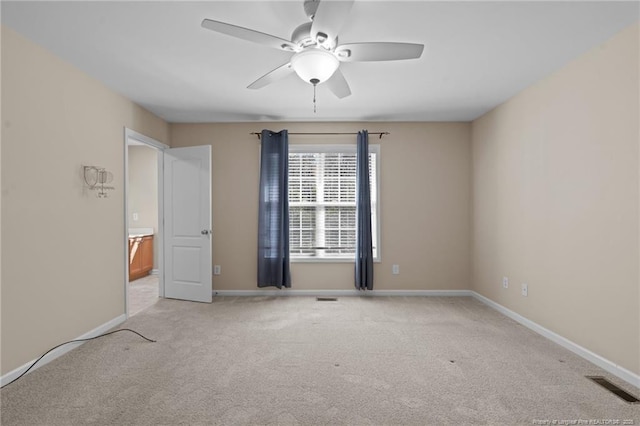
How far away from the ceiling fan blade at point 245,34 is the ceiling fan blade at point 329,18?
0.69 feet

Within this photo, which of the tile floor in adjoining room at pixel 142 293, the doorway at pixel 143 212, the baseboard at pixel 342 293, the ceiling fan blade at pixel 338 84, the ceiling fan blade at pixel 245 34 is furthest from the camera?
the doorway at pixel 143 212

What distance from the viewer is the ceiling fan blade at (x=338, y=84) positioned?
253 cm

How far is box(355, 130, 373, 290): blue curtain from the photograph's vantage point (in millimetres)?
4562

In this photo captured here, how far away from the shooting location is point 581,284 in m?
2.76

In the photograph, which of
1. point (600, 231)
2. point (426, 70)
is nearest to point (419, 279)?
point (600, 231)

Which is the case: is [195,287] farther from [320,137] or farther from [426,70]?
[426,70]

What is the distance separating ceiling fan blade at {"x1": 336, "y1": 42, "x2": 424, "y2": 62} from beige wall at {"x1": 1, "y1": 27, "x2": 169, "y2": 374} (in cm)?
233

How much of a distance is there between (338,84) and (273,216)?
2.36m

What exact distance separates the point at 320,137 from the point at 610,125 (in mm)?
3156

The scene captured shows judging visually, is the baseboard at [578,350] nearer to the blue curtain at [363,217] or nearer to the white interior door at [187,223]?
the blue curtain at [363,217]

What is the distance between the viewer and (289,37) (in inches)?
97.4

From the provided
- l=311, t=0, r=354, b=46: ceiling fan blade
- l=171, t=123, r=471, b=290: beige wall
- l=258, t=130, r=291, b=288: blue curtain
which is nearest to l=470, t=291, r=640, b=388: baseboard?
l=171, t=123, r=471, b=290: beige wall

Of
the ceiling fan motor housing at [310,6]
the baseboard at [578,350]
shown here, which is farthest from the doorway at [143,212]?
the baseboard at [578,350]

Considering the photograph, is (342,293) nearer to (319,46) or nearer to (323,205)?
(323,205)
